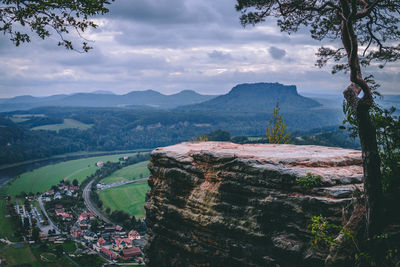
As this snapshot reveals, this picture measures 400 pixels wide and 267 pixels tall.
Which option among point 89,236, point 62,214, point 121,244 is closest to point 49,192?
point 62,214

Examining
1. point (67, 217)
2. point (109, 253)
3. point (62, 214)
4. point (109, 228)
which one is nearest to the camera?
point (109, 253)

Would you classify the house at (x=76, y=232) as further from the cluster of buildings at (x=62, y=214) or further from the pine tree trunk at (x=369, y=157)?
the pine tree trunk at (x=369, y=157)

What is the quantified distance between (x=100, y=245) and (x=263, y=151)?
183ft

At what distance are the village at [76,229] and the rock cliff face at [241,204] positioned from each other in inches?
1688

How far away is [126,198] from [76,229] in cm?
3303

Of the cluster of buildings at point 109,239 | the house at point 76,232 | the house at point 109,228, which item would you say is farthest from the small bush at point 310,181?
the house at point 109,228

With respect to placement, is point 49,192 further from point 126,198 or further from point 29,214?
point 126,198

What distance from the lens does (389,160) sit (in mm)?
10164

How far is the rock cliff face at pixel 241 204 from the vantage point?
37.9 feet

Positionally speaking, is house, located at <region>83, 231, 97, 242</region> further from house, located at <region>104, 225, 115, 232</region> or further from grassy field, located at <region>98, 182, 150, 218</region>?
grassy field, located at <region>98, 182, 150, 218</region>

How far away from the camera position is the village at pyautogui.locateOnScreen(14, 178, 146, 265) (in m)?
57.8

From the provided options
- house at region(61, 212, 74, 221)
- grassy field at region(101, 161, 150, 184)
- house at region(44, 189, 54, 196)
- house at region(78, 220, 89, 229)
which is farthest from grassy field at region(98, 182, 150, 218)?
house at region(78, 220, 89, 229)

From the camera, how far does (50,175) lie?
131875mm

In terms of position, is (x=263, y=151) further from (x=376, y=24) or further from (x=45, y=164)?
(x=45, y=164)
